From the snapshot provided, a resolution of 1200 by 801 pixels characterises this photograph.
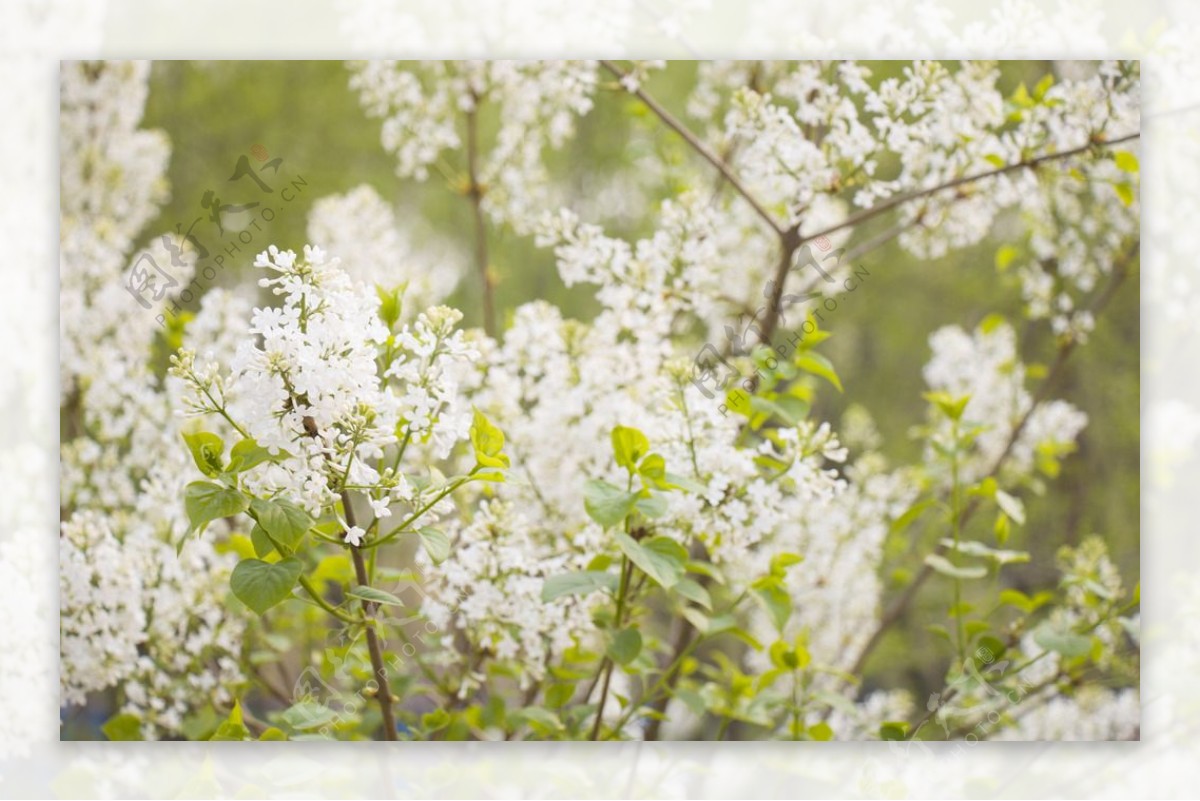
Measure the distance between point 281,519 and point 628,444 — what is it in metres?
0.47

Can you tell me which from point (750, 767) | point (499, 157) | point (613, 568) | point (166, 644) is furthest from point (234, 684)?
point (499, 157)

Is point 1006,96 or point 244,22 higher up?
point 244,22

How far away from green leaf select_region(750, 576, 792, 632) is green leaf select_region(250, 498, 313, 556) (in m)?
0.67

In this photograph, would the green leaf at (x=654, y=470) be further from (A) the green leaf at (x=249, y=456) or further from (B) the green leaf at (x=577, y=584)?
(A) the green leaf at (x=249, y=456)

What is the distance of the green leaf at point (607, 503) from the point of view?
1347 mm

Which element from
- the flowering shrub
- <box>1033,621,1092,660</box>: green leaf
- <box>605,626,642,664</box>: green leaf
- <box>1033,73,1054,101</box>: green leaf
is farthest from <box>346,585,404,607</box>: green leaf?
<box>1033,73,1054,101</box>: green leaf

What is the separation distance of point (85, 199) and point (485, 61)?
745 mm

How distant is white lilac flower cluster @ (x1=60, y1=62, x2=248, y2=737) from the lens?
1621 mm

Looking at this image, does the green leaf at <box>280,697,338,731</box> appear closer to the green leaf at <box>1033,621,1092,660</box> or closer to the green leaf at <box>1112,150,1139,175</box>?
the green leaf at <box>1033,621,1092,660</box>

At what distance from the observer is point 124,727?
1674 mm

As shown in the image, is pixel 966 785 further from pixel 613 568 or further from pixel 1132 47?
pixel 1132 47

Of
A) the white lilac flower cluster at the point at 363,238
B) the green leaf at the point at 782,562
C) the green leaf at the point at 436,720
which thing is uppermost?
the white lilac flower cluster at the point at 363,238

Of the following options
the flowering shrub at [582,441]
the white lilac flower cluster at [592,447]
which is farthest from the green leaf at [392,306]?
the white lilac flower cluster at [592,447]

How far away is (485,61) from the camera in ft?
5.91
